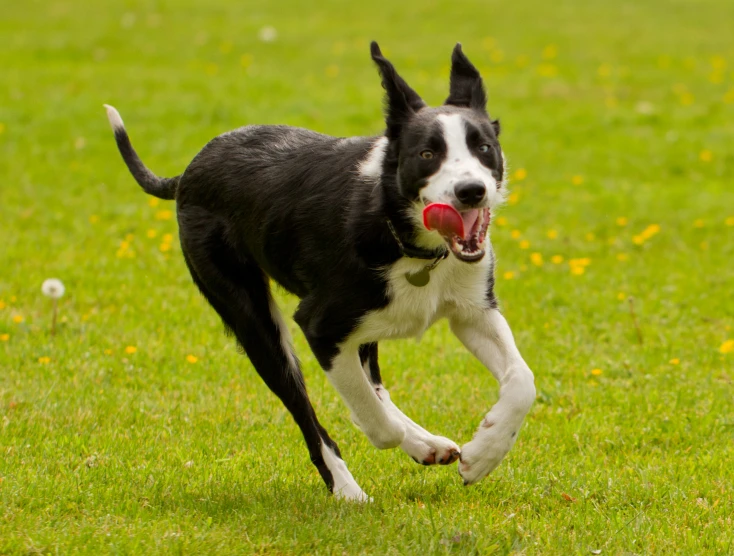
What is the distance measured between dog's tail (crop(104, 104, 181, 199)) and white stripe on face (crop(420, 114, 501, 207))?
1.78 meters

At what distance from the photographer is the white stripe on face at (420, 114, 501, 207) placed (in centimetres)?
365

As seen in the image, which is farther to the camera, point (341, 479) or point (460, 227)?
point (341, 479)

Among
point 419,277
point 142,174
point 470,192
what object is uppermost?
point 470,192

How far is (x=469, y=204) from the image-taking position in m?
3.62

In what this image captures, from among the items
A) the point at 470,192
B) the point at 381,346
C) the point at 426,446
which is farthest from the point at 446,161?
the point at 381,346

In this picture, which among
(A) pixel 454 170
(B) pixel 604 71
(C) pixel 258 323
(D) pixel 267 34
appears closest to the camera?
(A) pixel 454 170

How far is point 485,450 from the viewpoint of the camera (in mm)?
3789

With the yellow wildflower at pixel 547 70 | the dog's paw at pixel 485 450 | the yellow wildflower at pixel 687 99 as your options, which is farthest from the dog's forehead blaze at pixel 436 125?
the yellow wildflower at pixel 547 70

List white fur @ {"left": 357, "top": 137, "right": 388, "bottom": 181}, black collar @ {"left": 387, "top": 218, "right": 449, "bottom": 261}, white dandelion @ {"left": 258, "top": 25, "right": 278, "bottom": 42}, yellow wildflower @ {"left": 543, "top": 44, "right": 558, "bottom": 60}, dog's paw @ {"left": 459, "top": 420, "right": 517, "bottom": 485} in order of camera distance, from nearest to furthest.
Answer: dog's paw @ {"left": 459, "top": 420, "right": 517, "bottom": 485} < black collar @ {"left": 387, "top": 218, "right": 449, "bottom": 261} < white fur @ {"left": 357, "top": 137, "right": 388, "bottom": 181} < yellow wildflower @ {"left": 543, "top": 44, "right": 558, "bottom": 60} < white dandelion @ {"left": 258, "top": 25, "right": 278, "bottom": 42}

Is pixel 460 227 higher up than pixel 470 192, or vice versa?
pixel 470 192

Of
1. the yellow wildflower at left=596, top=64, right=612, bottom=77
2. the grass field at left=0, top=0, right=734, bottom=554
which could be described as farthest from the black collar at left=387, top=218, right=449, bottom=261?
the yellow wildflower at left=596, top=64, right=612, bottom=77

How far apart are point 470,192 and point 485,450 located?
964 millimetres

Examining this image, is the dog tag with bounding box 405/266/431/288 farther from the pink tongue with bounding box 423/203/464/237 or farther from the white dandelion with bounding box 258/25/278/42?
the white dandelion with bounding box 258/25/278/42

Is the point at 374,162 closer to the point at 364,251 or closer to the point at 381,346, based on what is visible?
the point at 364,251
